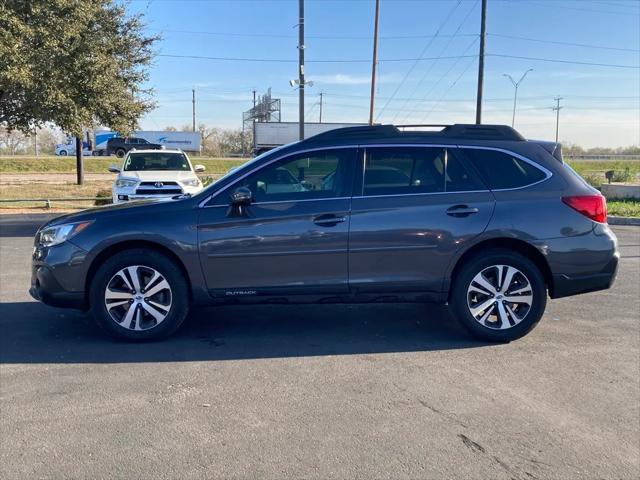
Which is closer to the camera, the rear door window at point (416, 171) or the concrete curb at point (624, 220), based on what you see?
the rear door window at point (416, 171)

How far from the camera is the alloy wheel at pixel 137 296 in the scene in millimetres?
5203

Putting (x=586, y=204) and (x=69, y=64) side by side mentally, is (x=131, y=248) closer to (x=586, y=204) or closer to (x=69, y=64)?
(x=586, y=204)

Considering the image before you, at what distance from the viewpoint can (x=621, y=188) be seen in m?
20.0

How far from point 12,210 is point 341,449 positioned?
1664cm

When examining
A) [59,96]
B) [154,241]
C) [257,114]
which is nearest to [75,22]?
[59,96]

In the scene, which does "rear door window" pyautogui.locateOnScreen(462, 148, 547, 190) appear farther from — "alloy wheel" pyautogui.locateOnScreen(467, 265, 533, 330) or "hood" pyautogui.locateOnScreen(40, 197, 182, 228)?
"hood" pyautogui.locateOnScreen(40, 197, 182, 228)

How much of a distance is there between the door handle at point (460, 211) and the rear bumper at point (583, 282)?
0.94 metres

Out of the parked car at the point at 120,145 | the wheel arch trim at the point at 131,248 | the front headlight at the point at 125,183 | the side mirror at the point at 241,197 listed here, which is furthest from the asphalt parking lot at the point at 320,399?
the parked car at the point at 120,145

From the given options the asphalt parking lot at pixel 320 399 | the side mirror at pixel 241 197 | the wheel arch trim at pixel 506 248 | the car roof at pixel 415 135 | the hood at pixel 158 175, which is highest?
the car roof at pixel 415 135

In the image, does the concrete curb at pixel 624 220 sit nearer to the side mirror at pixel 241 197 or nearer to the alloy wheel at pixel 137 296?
the side mirror at pixel 241 197

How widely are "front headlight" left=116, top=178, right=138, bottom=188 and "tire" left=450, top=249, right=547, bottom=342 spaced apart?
9478 mm

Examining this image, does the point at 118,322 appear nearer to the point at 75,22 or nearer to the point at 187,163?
the point at 187,163

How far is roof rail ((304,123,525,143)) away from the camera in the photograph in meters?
5.47

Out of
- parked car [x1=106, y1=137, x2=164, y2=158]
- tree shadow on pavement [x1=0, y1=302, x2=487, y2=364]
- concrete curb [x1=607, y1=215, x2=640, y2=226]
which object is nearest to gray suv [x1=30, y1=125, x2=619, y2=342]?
tree shadow on pavement [x1=0, y1=302, x2=487, y2=364]
